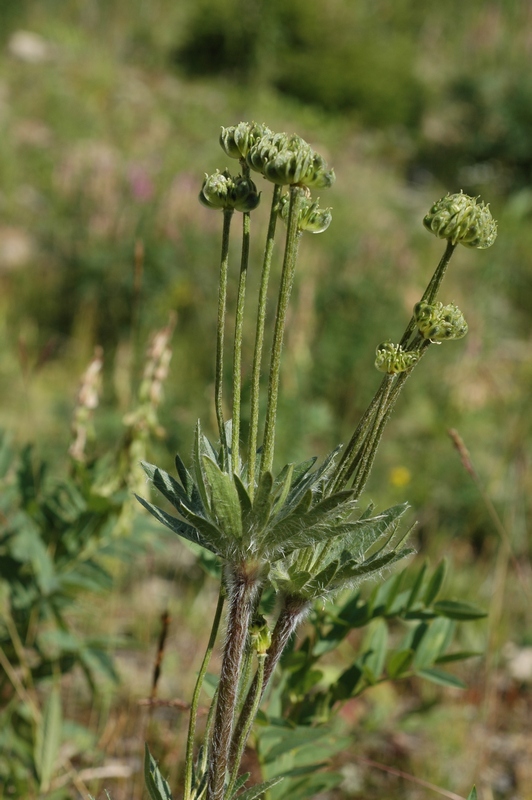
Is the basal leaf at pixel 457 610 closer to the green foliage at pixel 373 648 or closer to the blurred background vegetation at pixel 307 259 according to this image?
the green foliage at pixel 373 648

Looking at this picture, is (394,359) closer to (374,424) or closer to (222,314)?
(374,424)

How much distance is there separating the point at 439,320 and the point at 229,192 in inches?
9.5

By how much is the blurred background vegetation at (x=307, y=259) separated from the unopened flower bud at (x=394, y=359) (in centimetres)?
91

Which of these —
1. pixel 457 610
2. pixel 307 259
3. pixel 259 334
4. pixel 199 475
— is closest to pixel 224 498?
pixel 199 475

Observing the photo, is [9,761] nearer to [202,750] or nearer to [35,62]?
[202,750]

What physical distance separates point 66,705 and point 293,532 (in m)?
1.58

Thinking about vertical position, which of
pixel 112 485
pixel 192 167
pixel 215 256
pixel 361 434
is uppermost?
pixel 192 167

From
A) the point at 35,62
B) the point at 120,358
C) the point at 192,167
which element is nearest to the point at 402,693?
the point at 120,358

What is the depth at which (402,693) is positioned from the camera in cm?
249

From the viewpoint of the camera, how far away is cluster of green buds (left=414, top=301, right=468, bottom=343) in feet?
2.51

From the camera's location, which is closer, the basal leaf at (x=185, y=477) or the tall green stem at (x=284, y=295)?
the tall green stem at (x=284, y=295)

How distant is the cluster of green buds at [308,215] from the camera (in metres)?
0.80

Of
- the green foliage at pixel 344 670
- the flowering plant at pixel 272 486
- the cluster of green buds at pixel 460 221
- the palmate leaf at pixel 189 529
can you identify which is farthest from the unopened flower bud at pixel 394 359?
the green foliage at pixel 344 670

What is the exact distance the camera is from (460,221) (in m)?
0.75
